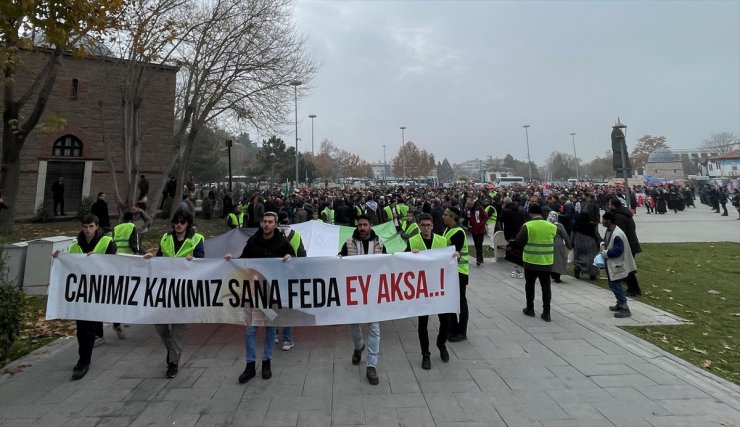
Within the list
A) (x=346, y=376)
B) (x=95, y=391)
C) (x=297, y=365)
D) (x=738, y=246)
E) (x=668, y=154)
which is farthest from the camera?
(x=668, y=154)

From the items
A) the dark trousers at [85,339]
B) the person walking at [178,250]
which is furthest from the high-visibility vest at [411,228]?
the dark trousers at [85,339]

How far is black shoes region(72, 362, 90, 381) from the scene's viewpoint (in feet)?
15.3

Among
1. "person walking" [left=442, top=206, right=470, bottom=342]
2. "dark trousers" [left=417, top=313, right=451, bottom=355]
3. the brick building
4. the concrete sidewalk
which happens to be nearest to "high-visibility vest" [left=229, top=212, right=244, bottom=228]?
the concrete sidewalk

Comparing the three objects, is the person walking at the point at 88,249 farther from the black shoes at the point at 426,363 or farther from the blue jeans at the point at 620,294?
the blue jeans at the point at 620,294

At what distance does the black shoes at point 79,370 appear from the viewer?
465cm

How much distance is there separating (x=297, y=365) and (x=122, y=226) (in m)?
4.28

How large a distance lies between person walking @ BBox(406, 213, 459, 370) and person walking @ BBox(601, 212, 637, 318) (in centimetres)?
363

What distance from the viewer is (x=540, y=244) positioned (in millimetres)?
6633

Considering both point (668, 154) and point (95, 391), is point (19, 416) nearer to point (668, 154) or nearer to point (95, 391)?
point (95, 391)

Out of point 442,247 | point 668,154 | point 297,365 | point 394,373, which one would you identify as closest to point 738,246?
point 442,247

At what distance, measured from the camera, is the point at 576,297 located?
26.9 feet

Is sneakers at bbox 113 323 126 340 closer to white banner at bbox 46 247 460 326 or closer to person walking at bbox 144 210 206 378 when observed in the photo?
white banner at bbox 46 247 460 326

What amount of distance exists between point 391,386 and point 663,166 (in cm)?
10931

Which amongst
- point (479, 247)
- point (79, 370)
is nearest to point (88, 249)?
point (79, 370)
